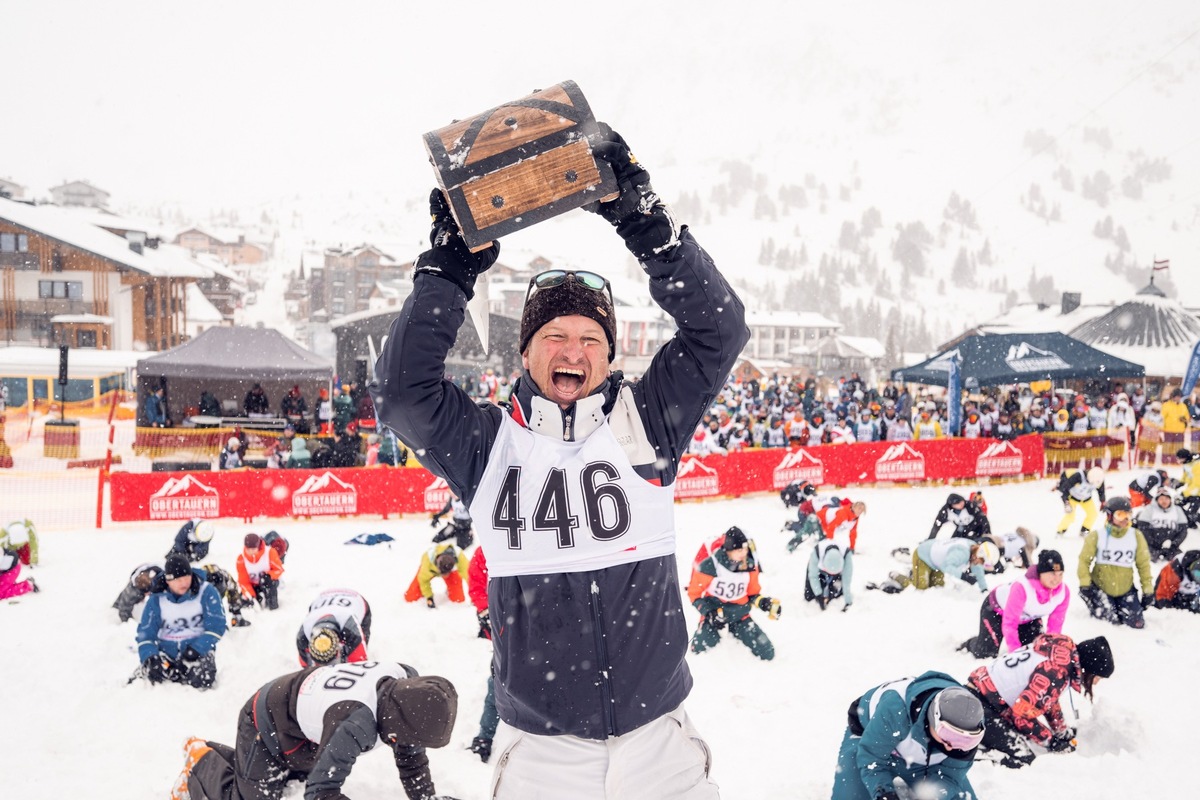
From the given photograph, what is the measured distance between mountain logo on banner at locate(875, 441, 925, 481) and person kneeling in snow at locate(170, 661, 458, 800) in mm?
13487

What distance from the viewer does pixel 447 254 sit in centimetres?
192

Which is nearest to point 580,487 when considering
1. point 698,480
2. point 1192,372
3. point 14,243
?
point 698,480

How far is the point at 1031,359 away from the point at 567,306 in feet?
63.2

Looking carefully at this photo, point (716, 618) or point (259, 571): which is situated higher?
point (259, 571)

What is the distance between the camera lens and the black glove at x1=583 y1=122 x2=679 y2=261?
1.90m

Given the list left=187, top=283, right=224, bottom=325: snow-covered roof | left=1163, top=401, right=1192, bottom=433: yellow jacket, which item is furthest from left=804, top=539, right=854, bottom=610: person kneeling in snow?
left=187, top=283, right=224, bottom=325: snow-covered roof

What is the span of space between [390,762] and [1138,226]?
24045 centimetres

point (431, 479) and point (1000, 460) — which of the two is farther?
point (1000, 460)

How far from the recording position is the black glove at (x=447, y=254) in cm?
191

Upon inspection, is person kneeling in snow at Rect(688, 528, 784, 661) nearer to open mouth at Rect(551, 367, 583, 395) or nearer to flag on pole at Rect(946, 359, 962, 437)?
open mouth at Rect(551, 367, 583, 395)

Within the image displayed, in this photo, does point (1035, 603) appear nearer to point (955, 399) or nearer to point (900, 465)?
point (900, 465)

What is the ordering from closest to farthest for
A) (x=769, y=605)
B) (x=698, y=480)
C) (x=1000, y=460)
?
1. (x=769, y=605)
2. (x=698, y=480)
3. (x=1000, y=460)

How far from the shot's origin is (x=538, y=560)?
190 centimetres

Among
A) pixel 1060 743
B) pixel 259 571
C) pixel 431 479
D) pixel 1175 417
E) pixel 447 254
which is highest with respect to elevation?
pixel 447 254
